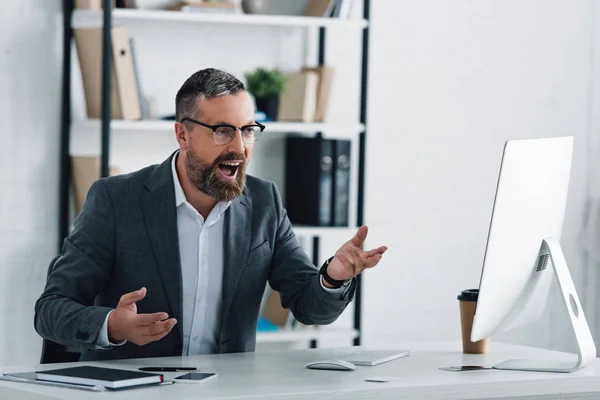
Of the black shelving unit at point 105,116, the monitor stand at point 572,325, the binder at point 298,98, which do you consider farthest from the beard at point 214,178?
the binder at point 298,98

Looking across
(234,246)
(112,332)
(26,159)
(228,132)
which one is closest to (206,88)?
(228,132)

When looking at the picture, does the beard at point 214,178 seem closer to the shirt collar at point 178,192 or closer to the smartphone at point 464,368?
the shirt collar at point 178,192

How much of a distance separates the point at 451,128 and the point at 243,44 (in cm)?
95

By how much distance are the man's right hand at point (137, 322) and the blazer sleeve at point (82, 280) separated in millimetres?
77

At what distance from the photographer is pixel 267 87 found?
3.43 m

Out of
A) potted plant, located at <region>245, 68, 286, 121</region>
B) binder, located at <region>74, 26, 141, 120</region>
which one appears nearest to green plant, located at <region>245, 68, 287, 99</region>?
potted plant, located at <region>245, 68, 286, 121</region>

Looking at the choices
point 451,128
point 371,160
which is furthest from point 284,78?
point 451,128

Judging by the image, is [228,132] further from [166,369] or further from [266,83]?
[266,83]

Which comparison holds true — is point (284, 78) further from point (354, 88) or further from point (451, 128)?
point (451, 128)

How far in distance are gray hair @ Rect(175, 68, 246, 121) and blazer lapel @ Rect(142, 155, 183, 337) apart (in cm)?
18

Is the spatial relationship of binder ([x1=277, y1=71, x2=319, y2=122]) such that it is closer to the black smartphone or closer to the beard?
the beard

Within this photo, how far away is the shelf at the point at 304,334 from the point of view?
347 centimetres

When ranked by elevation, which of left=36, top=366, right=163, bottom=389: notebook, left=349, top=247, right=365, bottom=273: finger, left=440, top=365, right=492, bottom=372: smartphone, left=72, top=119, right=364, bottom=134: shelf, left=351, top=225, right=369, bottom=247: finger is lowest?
left=440, top=365, right=492, bottom=372: smartphone

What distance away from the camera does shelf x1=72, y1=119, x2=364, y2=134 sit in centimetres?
325
